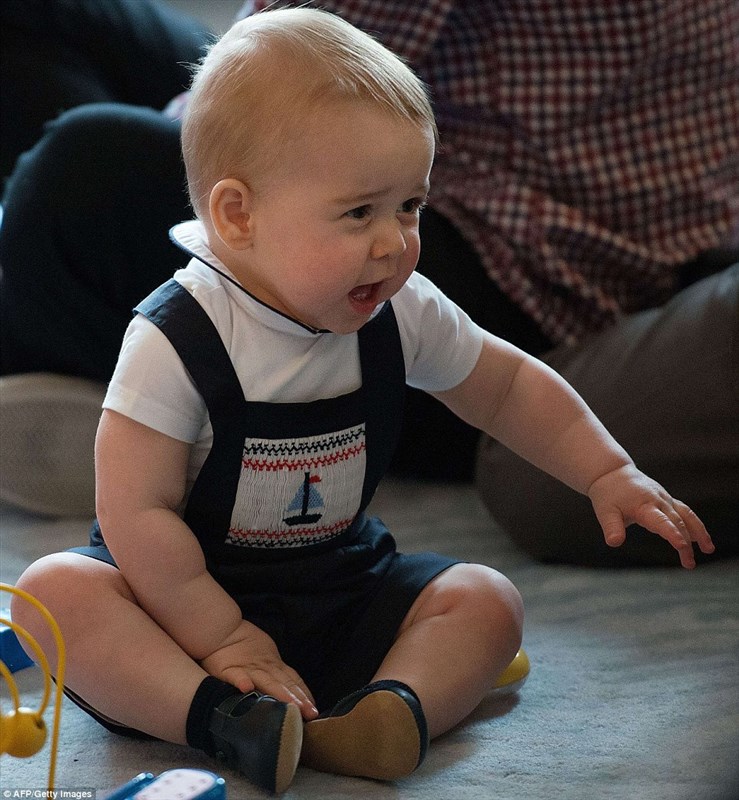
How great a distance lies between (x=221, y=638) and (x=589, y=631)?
38cm

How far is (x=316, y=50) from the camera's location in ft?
2.49

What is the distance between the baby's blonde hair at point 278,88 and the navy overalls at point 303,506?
11 cm

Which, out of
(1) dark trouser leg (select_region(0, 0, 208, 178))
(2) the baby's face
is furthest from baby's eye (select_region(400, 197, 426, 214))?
(1) dark trouser leg (select_region(0, 0, 208, 178))

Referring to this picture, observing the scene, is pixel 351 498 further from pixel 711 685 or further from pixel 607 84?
pixel 607 84

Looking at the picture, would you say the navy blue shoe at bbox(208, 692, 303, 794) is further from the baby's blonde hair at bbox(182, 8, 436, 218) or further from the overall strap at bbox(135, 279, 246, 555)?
the baby's blonde hair at bbox(182, 8, 436, 218)

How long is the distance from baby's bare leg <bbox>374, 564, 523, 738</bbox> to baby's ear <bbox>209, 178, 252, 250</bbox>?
11.9 inches

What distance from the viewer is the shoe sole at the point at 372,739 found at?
724mm

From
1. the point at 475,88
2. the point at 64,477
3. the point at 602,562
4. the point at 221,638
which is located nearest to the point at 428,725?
the point at 221,638

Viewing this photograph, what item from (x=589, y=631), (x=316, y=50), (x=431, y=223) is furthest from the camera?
(x=431, y=223)

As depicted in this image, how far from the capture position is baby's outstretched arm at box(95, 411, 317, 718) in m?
0.76

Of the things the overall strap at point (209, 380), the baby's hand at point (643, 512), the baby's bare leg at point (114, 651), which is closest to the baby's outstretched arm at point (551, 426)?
the baby's hand at point (643, 512)

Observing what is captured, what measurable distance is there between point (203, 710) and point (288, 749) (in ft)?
0.23

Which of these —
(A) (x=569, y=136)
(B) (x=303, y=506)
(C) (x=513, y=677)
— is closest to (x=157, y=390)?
(B) (x=303, y=506)

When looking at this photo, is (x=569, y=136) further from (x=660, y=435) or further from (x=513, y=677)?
(x=513, y=677)
